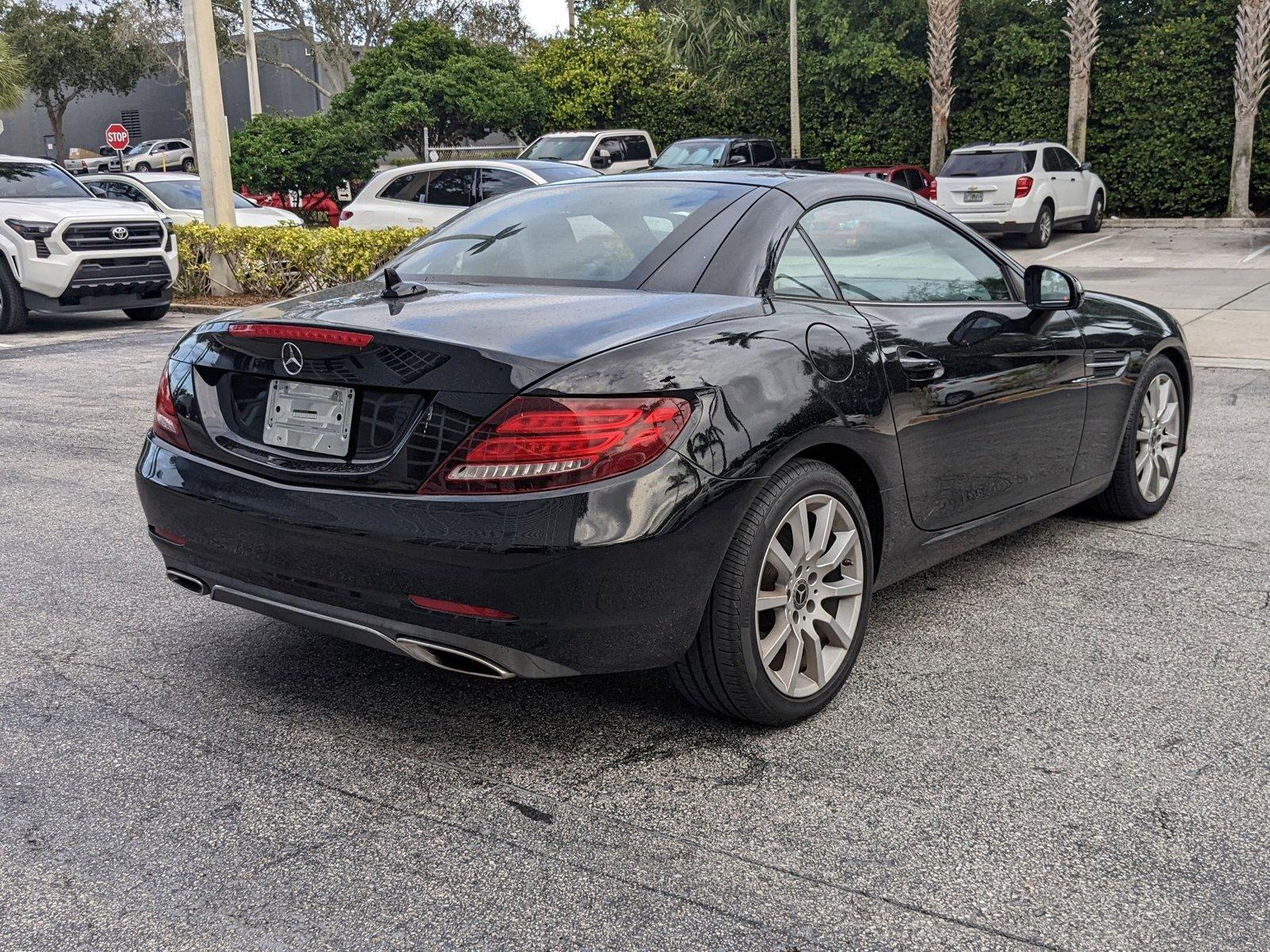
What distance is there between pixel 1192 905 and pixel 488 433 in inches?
70.3

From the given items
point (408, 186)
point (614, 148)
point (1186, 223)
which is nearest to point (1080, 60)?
point (1186, 223)

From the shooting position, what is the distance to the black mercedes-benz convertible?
9.96 feet

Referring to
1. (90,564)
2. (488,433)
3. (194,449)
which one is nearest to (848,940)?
(488,433)

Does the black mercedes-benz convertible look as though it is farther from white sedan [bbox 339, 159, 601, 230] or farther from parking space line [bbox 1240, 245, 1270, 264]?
parking space line [bbox 1240, 245, 1270, 264]

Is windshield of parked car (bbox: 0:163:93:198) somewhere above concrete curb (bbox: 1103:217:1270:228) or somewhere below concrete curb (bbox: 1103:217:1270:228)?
above

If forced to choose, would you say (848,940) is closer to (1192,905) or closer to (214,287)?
(1192,905)

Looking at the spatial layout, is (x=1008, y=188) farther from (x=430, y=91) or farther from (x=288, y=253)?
(x=430, y=91)

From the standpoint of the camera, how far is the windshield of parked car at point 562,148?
2492 centimetres

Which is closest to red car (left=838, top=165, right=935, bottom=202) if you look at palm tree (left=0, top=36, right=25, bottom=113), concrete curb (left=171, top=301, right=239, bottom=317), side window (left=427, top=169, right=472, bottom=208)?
side window (left=427, top=169, right=472, bottom=208)

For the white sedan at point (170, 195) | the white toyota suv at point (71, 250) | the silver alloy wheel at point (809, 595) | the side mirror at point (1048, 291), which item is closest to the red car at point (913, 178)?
the white sedan at point (170, 195)

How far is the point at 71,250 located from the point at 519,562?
11785 millimetres

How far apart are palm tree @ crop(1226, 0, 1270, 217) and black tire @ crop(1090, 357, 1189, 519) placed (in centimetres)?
2052

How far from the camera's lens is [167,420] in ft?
12.2

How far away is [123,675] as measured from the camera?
3926mm
